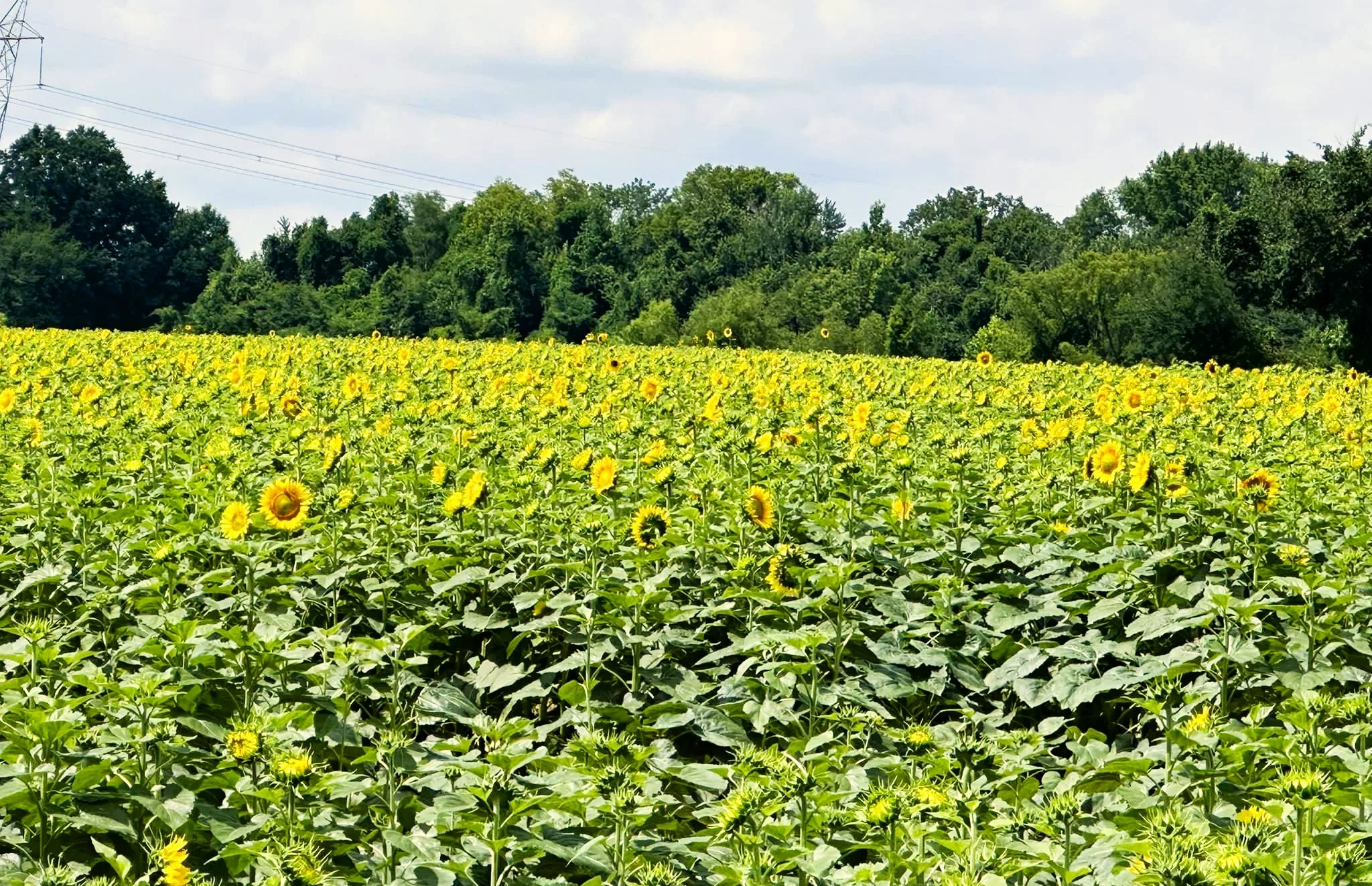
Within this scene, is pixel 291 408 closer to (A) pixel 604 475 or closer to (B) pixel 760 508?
(A) pixel 604 475

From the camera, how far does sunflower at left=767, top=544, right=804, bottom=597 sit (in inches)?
196

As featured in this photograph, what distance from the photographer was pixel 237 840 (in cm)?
333

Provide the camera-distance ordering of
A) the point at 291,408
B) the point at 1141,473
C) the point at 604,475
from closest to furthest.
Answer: the point at 604,475 < the point at 1141,473 < the point at 291,408

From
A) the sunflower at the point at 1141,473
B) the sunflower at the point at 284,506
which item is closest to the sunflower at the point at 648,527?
the sunflower at the point at 284,506

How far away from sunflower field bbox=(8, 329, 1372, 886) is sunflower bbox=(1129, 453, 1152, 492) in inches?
2.0

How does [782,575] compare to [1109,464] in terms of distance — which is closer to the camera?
[782,575]

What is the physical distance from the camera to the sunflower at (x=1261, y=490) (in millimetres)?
5293

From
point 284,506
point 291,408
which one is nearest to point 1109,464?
point 284,506

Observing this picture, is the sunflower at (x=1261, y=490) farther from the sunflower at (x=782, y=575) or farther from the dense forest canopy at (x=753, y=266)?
the dense forest canopy at (x=753, y=266)

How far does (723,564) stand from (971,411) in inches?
196

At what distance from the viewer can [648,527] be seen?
511 centimetres

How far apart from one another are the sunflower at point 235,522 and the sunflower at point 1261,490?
3.69 meters

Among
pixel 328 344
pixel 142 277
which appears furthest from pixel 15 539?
pixel 142 277

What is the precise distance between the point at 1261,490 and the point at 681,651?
7.45ft
